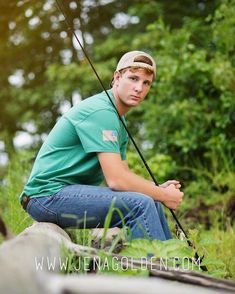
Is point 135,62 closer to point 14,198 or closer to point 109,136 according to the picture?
point 109,136

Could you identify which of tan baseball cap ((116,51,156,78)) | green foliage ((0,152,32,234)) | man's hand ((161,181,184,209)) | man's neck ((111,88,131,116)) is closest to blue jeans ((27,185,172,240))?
man's hand ((161,181,184,209))

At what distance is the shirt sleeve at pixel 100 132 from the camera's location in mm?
3297

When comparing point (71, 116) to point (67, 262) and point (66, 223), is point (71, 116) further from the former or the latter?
point (67, 262)

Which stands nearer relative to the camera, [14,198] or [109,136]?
[109,136]

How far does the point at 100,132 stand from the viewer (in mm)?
3320

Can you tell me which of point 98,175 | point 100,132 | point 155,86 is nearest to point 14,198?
point 98,175

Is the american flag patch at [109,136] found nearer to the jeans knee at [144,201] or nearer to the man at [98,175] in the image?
the man at [98,175]

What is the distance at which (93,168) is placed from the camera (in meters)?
3.46

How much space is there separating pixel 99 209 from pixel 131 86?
747 millimetres

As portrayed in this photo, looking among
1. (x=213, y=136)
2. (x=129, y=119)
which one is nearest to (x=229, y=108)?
(x=213, y=136)

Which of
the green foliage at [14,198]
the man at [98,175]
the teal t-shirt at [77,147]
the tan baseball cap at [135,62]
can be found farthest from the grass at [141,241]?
the tan baseball cap at [135,62]

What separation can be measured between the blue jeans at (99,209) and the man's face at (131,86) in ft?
1.87

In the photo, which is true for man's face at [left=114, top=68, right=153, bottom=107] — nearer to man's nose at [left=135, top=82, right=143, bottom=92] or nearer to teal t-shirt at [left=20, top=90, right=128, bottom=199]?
man's nose at [left=135, top=82, right=143, bottom=92]

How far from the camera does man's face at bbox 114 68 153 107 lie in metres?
3.58
